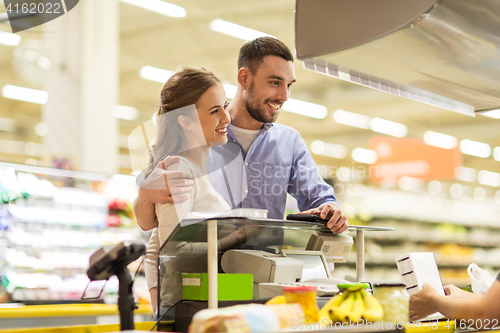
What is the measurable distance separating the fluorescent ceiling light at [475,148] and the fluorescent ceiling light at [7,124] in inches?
448

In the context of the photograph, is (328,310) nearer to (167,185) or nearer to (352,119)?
(167,185)

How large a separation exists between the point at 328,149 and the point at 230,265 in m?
13.0

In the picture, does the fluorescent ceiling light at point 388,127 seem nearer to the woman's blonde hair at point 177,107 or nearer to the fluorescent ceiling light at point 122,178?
the fluorescent ceiling light at point 122,178

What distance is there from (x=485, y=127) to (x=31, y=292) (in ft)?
37.5

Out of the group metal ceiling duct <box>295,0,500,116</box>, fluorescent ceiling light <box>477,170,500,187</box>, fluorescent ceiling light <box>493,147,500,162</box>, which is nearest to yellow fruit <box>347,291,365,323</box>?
metal ceiling duct <box>295,0,500,116</box>

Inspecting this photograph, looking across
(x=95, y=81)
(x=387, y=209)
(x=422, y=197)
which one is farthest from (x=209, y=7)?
(x=422, y=197)

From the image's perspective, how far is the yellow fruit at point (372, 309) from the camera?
49.8 inches

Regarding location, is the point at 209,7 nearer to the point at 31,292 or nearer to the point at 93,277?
the point at 31,292

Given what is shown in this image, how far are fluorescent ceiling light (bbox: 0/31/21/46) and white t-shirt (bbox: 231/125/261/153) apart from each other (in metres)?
4.93

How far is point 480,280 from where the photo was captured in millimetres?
2025

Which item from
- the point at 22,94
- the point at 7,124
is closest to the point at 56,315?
the point at 22,94

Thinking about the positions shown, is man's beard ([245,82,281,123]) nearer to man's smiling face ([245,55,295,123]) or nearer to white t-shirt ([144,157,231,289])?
man's smiling face ([245,55,295,123])

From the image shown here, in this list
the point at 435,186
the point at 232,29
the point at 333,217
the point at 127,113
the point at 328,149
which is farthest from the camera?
the point at 328,149

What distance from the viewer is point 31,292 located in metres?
3.77
